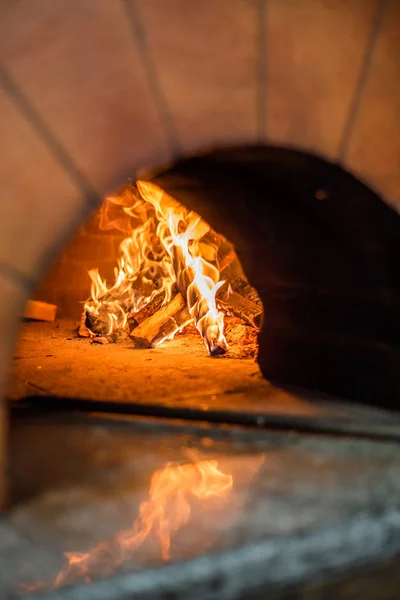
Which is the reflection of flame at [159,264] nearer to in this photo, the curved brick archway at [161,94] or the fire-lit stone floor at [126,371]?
the fire-lit stone floor at [126,371]

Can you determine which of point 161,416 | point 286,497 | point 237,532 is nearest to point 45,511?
point 237,532

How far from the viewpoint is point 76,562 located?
1.93m

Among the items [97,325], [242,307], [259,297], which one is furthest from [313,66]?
[97,325]

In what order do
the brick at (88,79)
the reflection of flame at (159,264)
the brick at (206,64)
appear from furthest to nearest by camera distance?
the reflection of flame at (159,264) < the brick at (206,64) < the brick at (88,79)

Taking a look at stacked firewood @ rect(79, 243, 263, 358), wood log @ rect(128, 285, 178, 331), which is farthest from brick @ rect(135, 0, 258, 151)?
wood log @ rect(128, 285, 178, 331)

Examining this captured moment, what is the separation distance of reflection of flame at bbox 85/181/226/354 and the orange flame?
7.86 feet

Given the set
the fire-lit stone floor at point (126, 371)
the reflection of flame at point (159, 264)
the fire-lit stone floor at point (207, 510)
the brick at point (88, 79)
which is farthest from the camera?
the reflection of flame at point (159, 264)

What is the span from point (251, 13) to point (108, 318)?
3.92 meters

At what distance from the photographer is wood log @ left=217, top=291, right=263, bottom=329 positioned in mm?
5297

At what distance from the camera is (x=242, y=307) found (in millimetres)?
5328

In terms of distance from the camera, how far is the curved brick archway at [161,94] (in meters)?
2.22

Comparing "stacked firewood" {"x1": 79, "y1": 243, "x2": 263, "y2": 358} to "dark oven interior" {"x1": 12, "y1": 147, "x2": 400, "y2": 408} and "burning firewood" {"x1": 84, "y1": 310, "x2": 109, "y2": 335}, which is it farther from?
"burning firewood" {"x1": 84, "y1": 310, "x2": 109, "y2": 335}

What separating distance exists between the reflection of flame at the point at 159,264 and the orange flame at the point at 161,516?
240 centimetres

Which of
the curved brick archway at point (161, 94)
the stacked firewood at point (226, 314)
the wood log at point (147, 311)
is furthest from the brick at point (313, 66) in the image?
the wood log at point (147, 311)
